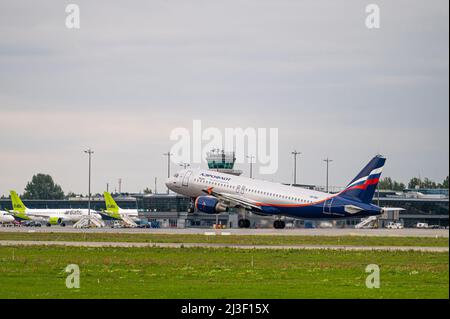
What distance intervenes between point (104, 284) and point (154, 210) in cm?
14807

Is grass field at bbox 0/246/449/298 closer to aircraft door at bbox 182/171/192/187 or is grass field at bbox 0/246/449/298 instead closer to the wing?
the wing

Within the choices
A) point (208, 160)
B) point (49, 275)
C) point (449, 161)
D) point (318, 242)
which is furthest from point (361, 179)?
point (449, 161)

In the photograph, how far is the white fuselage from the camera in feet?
424

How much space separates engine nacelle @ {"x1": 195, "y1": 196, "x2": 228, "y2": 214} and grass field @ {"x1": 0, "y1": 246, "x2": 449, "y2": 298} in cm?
6220

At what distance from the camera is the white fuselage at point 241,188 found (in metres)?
129

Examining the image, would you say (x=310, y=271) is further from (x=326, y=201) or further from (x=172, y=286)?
(x=326, y=201)

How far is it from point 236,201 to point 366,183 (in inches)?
817

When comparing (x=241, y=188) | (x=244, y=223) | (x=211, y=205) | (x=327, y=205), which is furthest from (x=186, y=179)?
(x=327, y=205)

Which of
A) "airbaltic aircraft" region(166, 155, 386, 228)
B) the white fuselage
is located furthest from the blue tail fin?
the white fuselage

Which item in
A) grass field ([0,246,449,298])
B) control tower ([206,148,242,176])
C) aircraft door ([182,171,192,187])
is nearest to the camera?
grass field ([0,246,449,298])

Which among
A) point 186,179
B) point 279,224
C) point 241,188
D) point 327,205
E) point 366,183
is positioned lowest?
point 279,224

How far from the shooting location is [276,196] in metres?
132

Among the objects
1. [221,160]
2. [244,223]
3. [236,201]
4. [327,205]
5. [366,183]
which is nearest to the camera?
[366,183]

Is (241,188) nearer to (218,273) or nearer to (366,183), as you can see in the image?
(366,183)
